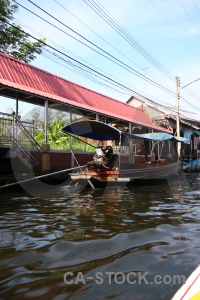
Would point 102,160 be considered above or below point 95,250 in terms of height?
above

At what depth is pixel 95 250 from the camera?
3619 millimetres

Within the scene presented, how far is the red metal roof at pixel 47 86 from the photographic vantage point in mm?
11223

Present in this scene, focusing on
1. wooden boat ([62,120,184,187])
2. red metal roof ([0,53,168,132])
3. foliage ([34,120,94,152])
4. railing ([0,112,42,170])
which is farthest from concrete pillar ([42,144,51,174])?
foliage ([34,120,94,152])

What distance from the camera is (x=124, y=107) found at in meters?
20.6

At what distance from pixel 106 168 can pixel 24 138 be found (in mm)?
3431

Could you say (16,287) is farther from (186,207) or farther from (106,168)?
(106,168)

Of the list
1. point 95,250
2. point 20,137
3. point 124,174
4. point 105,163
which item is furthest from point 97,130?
point 95,250

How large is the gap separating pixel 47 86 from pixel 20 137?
13.1 feet

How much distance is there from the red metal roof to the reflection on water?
617 centimetres

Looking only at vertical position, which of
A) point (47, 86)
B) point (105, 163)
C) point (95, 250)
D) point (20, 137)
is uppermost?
point (47, 86)

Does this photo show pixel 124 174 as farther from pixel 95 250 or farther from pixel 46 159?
pixel 95 250

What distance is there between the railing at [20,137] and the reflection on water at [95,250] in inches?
155

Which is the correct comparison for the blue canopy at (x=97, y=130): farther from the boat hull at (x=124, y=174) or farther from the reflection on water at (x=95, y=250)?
the reflection on water at (x=95, y=250)

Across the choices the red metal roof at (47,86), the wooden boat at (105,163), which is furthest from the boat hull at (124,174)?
the red metal roof at (47,86)
